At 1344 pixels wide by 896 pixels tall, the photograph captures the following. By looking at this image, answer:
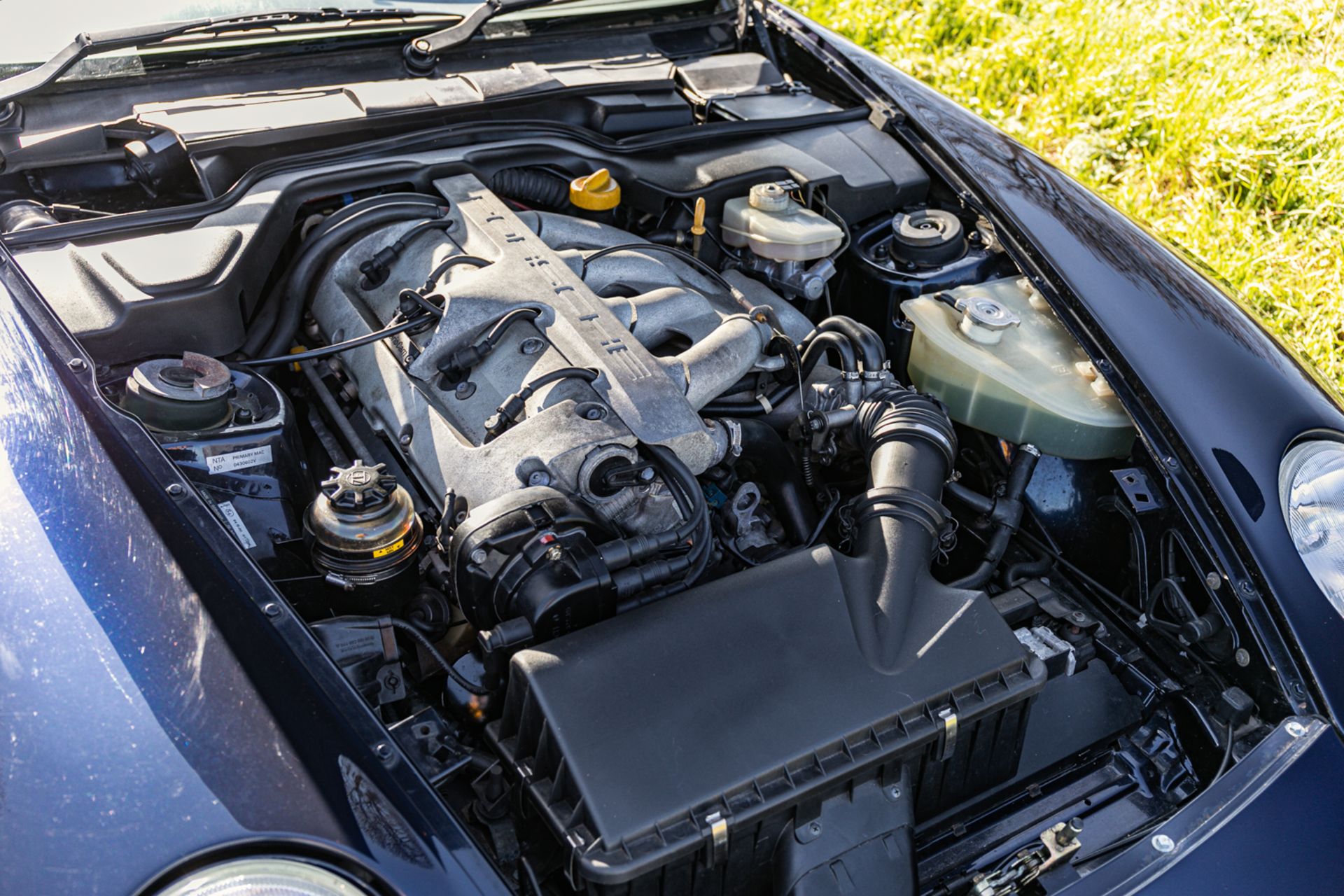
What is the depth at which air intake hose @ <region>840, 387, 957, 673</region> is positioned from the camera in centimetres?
146

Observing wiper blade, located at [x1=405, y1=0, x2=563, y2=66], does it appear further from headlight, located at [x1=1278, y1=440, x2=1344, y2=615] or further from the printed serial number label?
headlight, located at [x1=1278, y1=440, x2=1344, y2=615]

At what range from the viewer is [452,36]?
2.34 metres

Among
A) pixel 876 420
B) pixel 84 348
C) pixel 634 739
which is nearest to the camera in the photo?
pixel 634 739

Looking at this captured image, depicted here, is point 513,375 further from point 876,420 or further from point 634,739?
point 634,739

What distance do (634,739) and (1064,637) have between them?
795mm

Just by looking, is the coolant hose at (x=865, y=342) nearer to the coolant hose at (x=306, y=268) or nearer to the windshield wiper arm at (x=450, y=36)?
the coolant hose at (x=306, y=268)

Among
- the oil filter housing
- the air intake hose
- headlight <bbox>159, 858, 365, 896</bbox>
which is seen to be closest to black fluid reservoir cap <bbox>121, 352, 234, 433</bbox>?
the oil filter housing

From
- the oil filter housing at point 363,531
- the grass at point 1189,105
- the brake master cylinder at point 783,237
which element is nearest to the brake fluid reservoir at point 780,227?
the brake master cylinder at point 783,237

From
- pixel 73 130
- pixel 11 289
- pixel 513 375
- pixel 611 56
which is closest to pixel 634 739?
pixel 513 375

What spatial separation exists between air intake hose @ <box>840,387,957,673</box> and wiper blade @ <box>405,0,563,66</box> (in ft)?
3.94

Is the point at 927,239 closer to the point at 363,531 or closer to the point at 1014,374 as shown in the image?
the point at 1014,374

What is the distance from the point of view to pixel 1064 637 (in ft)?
5.68

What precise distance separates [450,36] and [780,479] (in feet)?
4.03

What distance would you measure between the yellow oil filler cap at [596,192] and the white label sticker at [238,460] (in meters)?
Result: 0.82
